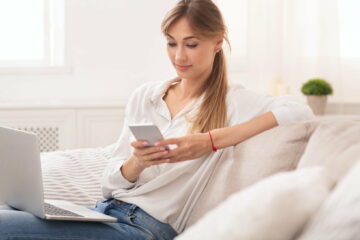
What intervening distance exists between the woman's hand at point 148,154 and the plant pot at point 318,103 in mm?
2254

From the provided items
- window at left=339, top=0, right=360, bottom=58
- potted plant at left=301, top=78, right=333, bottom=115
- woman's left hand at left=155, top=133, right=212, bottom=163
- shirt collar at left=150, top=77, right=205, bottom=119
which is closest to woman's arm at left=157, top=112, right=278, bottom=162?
woman's left hand at left=155, top=133, right=212, bottom=163

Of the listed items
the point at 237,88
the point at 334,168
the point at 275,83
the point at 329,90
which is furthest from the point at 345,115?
the point at 334,168

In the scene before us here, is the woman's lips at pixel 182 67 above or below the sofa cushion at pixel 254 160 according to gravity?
above

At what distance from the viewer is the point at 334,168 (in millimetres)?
1473

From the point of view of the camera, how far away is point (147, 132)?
1.85m

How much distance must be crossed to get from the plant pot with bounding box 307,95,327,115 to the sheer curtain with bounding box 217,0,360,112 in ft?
0.41

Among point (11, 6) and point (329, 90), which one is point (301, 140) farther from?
point (11, 6)

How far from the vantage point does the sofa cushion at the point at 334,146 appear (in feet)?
4.96

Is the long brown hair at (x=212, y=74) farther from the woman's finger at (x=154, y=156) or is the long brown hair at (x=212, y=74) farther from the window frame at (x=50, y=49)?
the window frame at (x=50, y=49)

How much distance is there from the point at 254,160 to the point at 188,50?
18.0 inches

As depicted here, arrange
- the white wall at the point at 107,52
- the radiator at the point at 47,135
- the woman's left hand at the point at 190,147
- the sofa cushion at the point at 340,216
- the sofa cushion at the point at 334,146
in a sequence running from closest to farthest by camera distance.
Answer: the sofa cushion at the point at 340,216, the sofa cushion at the point at 334,146, the woman's left hand at the point at 190,147, the radiator at the point at 47,135, the white wall at the point at 107,52

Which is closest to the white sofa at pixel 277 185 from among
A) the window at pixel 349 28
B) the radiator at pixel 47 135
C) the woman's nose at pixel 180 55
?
the woman's nose at pixel 180 55

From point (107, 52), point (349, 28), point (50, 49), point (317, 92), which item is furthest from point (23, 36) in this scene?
point (349, 28)

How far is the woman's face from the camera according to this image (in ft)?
7.17
